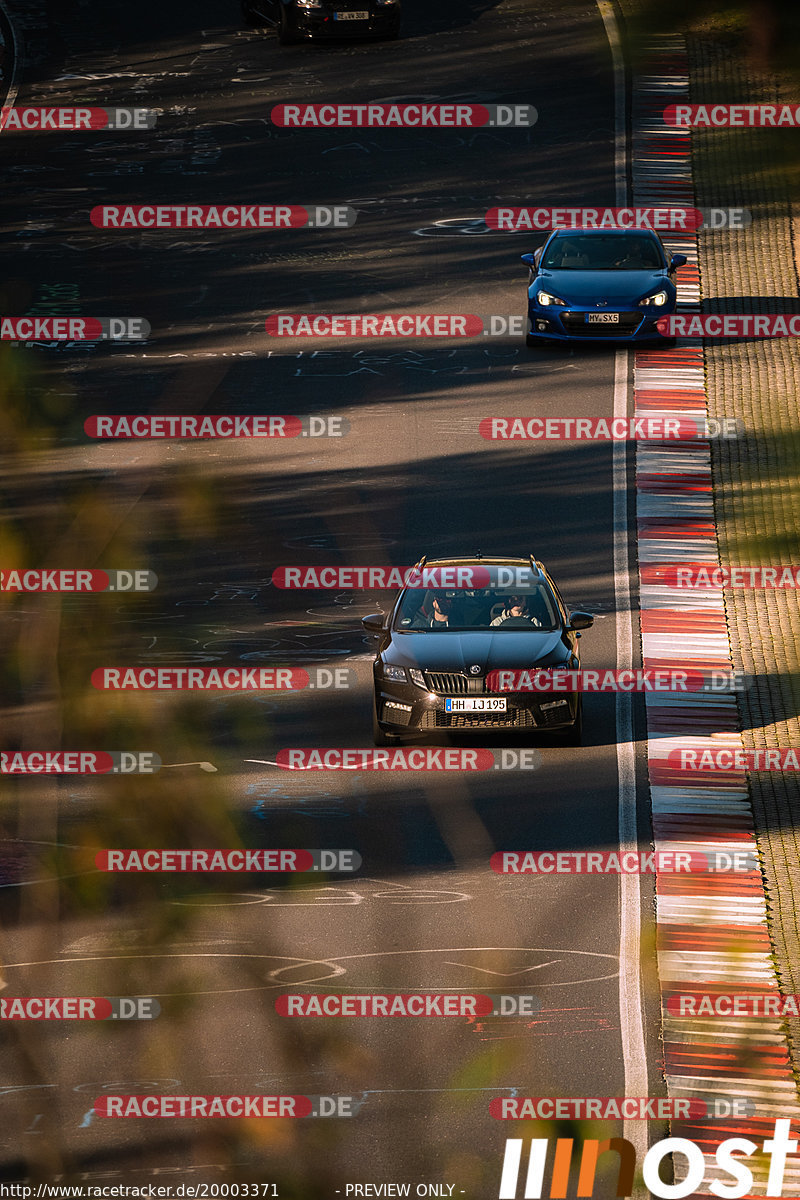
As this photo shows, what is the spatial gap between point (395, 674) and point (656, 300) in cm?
1244

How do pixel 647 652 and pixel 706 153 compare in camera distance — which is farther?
pixel 706 153

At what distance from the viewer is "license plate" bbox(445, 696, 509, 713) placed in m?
15.6

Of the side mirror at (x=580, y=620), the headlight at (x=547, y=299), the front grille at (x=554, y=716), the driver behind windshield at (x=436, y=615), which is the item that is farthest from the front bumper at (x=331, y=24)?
the front grille at (x=554, y=716)

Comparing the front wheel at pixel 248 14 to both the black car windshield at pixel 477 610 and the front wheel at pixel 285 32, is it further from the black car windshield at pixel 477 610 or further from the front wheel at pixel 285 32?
the black car windshield at pixel 477 610

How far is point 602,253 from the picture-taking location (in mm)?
27844

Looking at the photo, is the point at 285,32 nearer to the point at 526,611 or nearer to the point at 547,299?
the point at 547,299

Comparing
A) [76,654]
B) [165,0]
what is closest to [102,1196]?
[76,654]

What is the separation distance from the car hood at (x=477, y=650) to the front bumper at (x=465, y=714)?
0.28m

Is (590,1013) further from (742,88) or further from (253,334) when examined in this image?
(742,88)

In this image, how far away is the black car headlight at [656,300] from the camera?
26700 millimetres

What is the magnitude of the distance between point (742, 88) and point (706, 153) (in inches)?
143

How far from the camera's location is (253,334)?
1145 inches

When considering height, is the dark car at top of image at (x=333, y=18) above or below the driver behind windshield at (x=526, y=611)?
above

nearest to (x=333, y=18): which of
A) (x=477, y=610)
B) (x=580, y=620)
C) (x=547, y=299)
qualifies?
(x=547, y=299)
